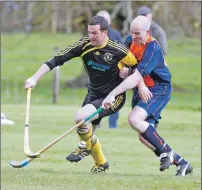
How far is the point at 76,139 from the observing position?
16906mm

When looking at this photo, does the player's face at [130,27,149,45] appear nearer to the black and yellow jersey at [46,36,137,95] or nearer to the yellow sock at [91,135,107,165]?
the black and yellow jersey at [46,36,137,95]

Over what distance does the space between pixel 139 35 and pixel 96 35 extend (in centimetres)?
56

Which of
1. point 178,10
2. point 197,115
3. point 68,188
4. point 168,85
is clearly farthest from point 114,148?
point 178,10

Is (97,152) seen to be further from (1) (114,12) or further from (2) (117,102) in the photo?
(1) (114,12)

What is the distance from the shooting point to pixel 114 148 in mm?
14992

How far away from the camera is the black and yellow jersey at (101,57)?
10.5 m

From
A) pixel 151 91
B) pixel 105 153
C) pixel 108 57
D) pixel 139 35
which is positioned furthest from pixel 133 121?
pixel 105 153

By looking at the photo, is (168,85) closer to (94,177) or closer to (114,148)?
(94,177)

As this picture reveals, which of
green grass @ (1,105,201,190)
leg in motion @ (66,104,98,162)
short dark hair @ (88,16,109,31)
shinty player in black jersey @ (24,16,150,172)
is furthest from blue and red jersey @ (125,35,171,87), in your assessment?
green grass @ (1,105,201,190)

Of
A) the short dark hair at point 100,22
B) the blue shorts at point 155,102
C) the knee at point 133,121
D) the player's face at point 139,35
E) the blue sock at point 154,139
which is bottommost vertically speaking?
the blue sock at point 154,139

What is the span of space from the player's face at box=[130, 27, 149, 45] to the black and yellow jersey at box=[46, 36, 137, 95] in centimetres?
18

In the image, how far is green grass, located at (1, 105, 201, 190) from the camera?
9.57m

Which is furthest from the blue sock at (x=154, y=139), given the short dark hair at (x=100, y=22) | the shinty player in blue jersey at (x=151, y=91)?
the short dark hair at (x=100, y=22)

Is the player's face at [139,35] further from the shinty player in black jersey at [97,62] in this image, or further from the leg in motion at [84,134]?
the leg in motion at [84,134]
